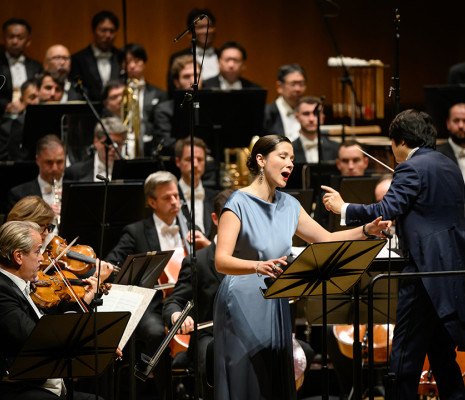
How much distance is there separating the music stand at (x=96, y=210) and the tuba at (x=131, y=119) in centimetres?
162

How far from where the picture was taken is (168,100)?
23.9ft

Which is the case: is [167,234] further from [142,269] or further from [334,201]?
[334,201]

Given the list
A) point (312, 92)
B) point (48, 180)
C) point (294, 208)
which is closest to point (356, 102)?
point (312, 92)

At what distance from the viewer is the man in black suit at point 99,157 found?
6.09m

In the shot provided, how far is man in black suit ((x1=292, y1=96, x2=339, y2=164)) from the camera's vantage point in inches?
266

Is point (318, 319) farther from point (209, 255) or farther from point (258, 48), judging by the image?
point (258, 48)

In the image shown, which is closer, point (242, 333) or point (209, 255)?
point (242, 333)

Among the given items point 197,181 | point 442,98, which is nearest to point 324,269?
point 197,181

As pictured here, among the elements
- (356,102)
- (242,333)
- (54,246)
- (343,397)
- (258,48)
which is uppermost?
(258,48)

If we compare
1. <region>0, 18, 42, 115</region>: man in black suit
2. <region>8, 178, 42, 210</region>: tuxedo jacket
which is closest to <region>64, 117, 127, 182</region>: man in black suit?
<region>8, 178, 42, 210</region>: tuxedo jacket

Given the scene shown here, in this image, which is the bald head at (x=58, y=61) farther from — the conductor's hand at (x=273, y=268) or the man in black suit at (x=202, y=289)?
the conductor's hand at (x=273, y=268)

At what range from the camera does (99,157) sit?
622 cm

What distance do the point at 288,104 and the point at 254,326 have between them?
4.14 m

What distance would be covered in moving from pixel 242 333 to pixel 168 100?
4191 mm
